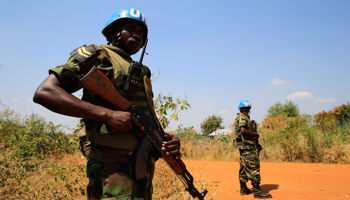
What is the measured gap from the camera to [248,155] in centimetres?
513

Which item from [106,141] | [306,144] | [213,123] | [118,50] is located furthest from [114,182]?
[213,123]

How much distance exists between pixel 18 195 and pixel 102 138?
314cm

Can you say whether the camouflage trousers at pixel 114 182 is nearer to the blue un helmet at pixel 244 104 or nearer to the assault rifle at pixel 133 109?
the assault rifle at pixel 133 109

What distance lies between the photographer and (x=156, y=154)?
185 cm

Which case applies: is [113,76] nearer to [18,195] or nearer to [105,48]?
[105,48]

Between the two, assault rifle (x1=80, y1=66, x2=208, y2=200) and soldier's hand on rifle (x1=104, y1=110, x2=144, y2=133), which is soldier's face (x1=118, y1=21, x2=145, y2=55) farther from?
soldier's hand on rifle (x1=104, y1=110, x2=144, y2=133)

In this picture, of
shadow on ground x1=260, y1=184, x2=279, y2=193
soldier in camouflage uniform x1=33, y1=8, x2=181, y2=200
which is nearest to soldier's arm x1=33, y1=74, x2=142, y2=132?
soldier in camouflage uniform x1=33, y1=8, x2=181, y2=200

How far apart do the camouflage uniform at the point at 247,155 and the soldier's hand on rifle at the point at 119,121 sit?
13.5 ft

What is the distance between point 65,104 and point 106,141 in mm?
334

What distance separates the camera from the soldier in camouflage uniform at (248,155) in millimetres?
4980

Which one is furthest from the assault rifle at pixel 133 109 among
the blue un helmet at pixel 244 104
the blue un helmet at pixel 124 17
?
the blue un helmet at pixel 244 104

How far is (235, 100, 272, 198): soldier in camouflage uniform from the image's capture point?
498 centimetres

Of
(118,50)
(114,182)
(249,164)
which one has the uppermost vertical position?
(118,50)

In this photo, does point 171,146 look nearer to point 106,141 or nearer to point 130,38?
point 106,141
